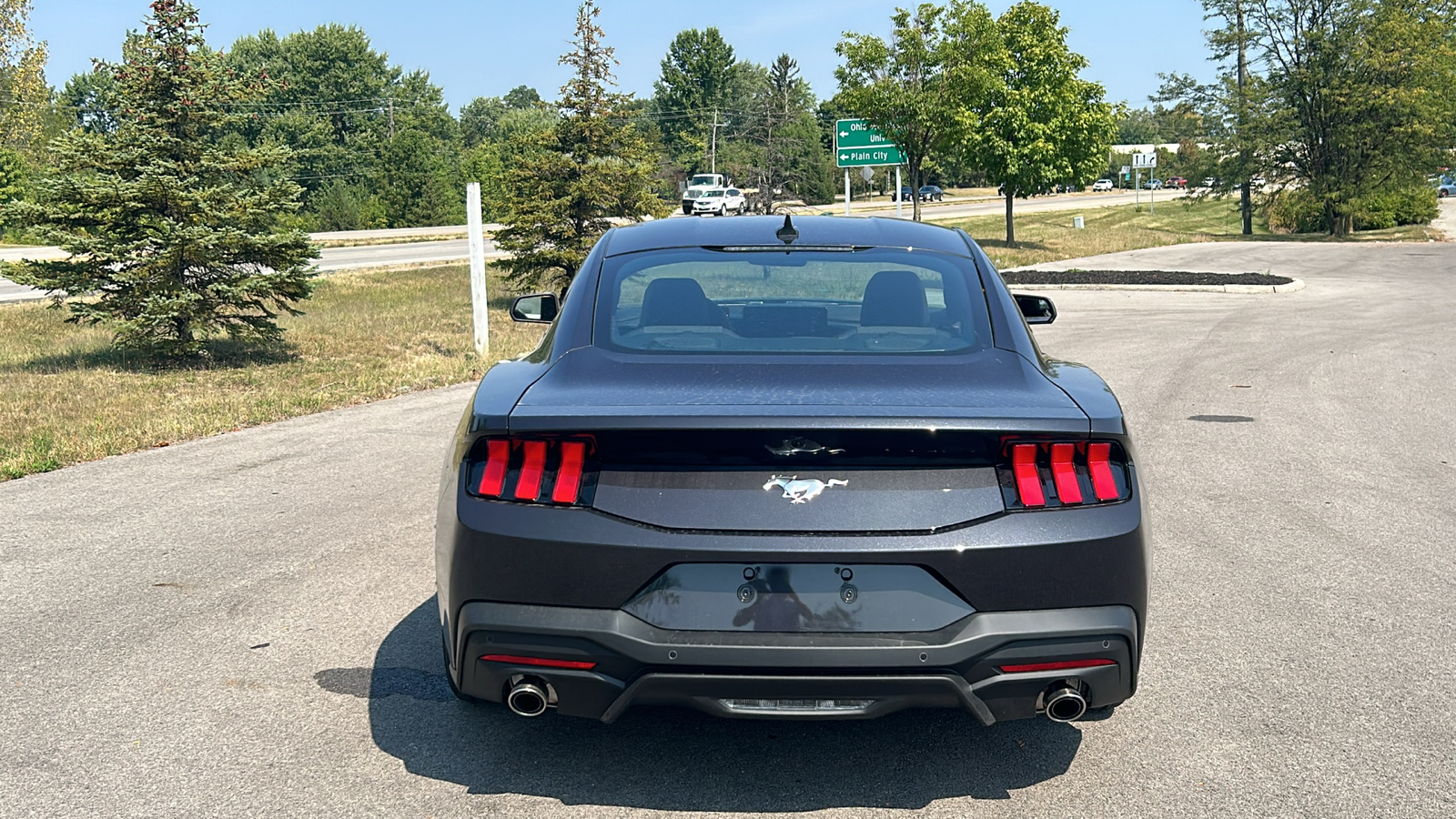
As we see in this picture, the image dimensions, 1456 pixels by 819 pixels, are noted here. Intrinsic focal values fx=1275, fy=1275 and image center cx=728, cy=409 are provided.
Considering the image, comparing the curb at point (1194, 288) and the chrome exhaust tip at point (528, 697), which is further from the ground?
the curb at point (1194, 288)

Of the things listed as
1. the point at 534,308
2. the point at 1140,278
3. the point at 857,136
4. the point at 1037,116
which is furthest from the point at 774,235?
the point at 1037,116

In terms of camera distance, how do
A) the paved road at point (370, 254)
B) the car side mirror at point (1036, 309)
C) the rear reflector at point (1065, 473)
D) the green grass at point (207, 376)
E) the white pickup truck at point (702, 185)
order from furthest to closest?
the white pickup truck at point (702, 185)
the paved road at point (370, 254)
the green grass at point (207, 376)
the car side mirror at point (1036, 309)
the rear reflector at point (1065, 473)

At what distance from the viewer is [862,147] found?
38.8 m

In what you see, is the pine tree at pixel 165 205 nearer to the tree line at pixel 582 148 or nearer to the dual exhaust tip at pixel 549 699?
the tree line at pixel 582 148

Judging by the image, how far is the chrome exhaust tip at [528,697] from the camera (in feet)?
10.8

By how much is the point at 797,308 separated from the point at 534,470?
154 cm

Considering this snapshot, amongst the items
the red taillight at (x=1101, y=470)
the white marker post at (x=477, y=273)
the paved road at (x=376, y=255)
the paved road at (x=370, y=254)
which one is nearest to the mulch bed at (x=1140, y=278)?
the paved road at (x=370, y=254)

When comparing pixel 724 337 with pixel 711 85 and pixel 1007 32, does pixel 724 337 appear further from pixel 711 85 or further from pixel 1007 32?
pixel 711 85

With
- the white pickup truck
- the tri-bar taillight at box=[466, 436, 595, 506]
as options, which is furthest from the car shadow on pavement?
the white pickup truck

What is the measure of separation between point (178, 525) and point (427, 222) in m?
58.8

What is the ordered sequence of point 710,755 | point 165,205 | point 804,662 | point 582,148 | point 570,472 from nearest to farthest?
1. point 804,662
2. point 570,472
3. point 710,755
4. point 165,205
5. point 582,148

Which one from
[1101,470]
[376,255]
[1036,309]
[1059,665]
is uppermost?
[376,255]

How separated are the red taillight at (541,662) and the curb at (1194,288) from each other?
22.4m

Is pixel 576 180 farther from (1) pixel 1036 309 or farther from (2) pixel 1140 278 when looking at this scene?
(1) pixel 1036 309
